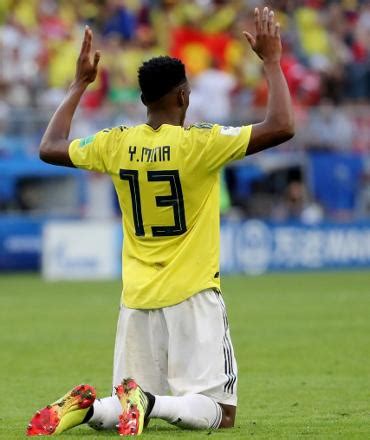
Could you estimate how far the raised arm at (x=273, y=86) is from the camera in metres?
7.00

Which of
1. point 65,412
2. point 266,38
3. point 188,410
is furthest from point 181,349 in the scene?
point 266,38

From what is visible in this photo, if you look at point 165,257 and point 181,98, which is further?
point 165,257

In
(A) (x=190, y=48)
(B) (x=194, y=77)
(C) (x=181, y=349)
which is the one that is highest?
(A) (x=190, y=48)

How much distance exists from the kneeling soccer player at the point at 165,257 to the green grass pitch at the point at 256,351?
22 centimetres

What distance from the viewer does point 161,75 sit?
7.36 meters

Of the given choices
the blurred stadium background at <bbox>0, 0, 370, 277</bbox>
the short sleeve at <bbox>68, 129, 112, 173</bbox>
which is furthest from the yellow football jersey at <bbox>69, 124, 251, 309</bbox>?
the blurred stadium background at <bbox>0, 0, 370, 277</bbox>

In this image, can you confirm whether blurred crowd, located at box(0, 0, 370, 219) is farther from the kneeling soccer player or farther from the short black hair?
the short black hair

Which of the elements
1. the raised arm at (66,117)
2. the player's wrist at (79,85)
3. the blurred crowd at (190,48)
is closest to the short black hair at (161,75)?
the raised arm at (66,117)

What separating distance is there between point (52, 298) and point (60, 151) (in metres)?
12.4

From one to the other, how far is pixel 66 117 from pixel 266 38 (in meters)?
1.42

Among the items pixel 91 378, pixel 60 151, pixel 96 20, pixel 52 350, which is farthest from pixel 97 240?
pixel 60 151

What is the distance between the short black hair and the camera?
7367mm

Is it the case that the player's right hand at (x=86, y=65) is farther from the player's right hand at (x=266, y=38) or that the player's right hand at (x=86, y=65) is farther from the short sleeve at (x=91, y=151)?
the player's right hand at (x=266, y=38)

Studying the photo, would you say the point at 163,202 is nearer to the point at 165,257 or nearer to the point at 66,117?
the point at 165,257
